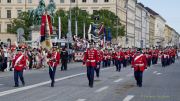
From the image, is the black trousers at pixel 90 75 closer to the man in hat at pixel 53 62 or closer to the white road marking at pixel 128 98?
the man in hat at pixel 53 62

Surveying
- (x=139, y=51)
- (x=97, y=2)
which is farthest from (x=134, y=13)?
(x=139, y=51)

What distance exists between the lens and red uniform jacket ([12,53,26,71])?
933 inches

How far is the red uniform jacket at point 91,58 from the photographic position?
78.9 feet

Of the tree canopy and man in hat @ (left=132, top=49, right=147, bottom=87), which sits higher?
the tree canopy

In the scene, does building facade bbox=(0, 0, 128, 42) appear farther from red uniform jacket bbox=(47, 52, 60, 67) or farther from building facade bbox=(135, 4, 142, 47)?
red uniform jacket bbox=(47, 52, 60, 67)

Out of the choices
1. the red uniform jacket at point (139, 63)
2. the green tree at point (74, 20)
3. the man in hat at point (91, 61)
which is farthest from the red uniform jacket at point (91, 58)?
the green tree at point (74, 20)

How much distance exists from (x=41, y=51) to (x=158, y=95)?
1089 inches

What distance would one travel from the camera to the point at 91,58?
2427 centimetres

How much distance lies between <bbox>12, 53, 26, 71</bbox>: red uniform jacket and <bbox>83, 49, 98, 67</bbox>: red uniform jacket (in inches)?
103

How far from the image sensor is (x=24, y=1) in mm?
137125

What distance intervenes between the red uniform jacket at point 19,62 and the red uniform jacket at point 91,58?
2.62 metres

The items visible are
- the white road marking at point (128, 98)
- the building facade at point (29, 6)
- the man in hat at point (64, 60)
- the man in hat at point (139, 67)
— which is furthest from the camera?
the building facade at point (29, 6)

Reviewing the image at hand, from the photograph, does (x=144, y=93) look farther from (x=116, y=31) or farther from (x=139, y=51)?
(x=116, y=31)

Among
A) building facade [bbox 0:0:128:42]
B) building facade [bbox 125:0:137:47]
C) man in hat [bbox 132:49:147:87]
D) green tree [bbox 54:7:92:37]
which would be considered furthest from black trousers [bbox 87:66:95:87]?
building facade [bbox 125:0:137:47]
